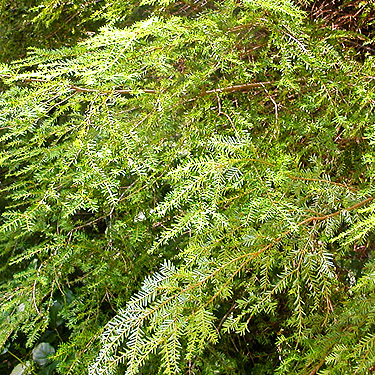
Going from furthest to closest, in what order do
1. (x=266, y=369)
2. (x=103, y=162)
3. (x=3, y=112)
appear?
(x=266, y=369)
(x=103, y=162)
(x=3, y=112)

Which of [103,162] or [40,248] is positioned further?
[40,248]

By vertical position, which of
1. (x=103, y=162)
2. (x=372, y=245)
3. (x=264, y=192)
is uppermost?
(x=103, y=162)

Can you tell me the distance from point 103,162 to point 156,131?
1.07 ft

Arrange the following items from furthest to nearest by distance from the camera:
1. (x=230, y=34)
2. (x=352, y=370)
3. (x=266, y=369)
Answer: (x=266, y=369)
(x=230, y=34)
(x=352, y=370)

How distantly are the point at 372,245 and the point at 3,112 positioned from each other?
4.23ft

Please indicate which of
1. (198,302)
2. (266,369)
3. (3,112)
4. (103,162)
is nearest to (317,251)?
(198,302)

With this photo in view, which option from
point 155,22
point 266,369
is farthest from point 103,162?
point 266,369

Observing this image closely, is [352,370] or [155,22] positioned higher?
[155,22]

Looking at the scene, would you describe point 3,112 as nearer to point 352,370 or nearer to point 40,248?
point 40,248

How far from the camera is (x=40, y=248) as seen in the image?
1.68 meters

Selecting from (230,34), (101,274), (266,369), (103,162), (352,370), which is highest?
(230,34)

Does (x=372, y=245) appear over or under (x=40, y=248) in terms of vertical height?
under

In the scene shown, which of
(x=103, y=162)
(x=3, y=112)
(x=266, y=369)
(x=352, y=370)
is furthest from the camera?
(x=266, y=369)

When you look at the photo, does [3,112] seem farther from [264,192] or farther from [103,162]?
[264,192]
